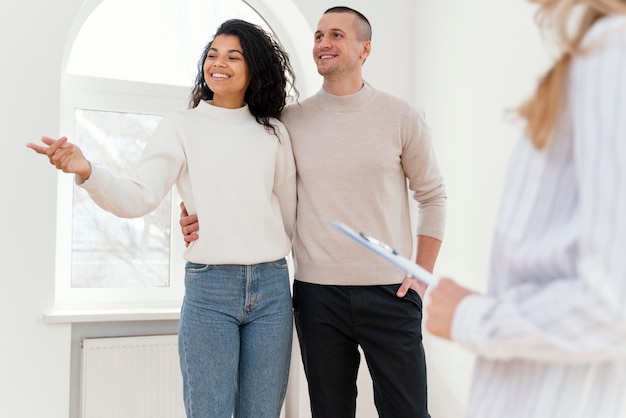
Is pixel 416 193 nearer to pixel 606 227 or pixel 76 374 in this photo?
pixel 606 227

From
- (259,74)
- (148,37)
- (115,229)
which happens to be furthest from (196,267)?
(148,37)

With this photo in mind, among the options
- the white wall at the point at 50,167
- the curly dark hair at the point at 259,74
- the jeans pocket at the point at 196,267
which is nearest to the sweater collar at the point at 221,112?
the curly dark hair at the point at 259,74

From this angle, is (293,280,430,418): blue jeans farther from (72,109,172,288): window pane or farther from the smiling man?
(72,109,172,288): window pane

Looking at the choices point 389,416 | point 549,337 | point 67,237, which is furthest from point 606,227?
point 67,237

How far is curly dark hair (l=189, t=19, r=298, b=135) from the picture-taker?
1752 millimetres

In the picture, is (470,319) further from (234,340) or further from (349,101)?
(349,101)

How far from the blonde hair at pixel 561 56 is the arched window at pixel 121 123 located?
232 cm

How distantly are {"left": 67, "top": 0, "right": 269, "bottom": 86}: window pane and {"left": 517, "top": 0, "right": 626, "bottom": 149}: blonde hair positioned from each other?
2426 millimetres

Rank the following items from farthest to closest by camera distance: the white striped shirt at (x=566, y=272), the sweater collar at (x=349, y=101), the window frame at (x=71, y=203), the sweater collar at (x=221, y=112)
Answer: the window frame at (x=71, y=203)
the sweater collar at (x=349, y=101)
the sweater collar at (x=221, y=112)
the white striped shirt at (x=566, y=272)

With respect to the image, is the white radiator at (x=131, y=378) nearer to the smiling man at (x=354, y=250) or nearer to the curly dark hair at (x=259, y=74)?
the smiling man at (x=354, y=250)

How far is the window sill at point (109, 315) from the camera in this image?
7.82 feet

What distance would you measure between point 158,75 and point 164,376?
1.29 meters

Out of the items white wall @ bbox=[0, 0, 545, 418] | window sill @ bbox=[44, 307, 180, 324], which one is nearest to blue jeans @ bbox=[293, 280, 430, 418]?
white wall @ bbox=[0, 0, 545, 418]

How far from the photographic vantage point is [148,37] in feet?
9.54
